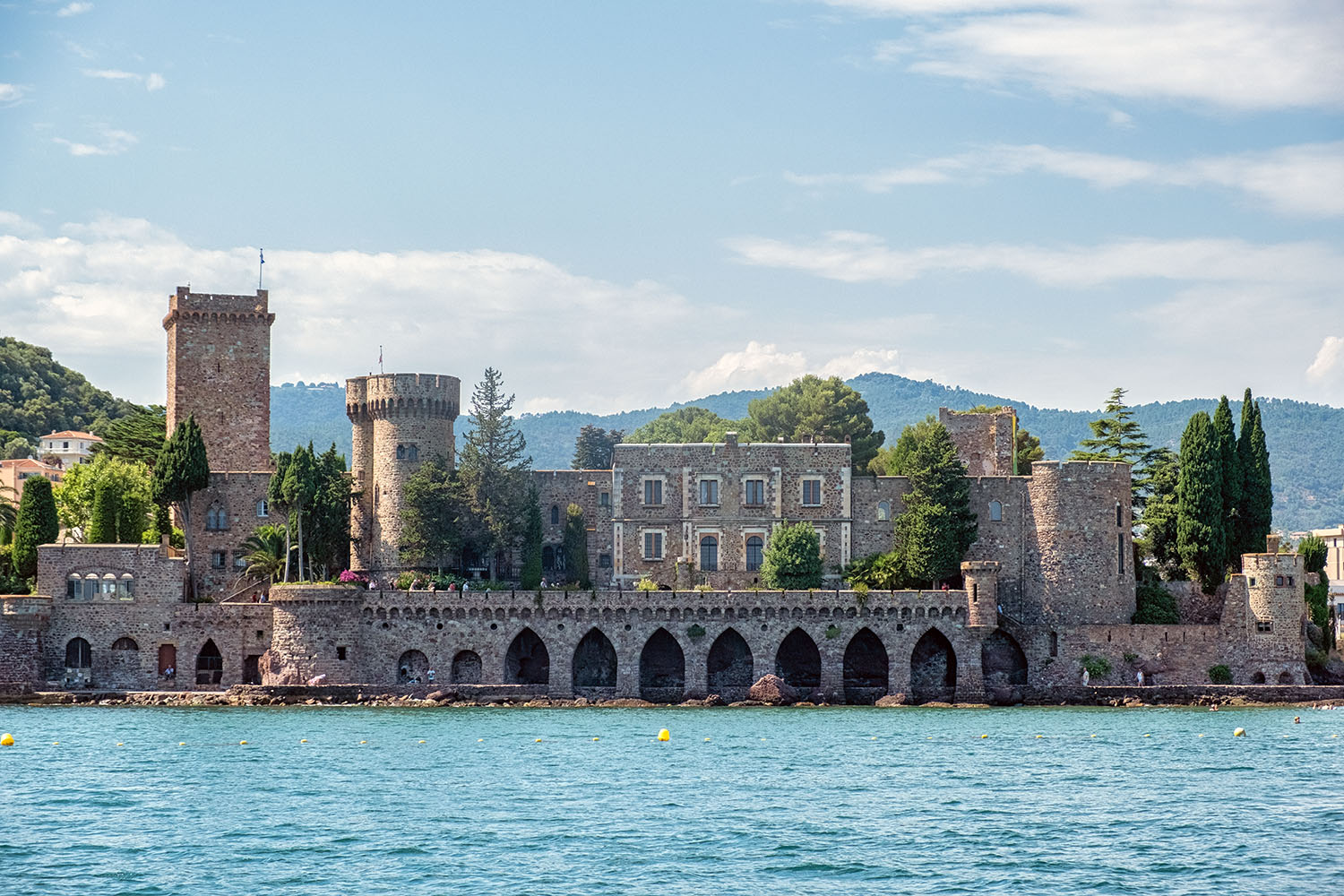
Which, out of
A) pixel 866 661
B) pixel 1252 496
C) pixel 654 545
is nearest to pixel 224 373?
pixel 654 545

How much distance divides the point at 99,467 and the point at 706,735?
30.9 meters

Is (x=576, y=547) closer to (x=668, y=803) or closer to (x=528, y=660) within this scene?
(x=528, y=660)

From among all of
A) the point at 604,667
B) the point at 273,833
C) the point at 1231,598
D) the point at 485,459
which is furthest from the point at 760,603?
the point at 273,833

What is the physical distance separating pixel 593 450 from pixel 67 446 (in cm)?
3634

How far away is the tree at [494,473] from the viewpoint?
A: 75750 mm

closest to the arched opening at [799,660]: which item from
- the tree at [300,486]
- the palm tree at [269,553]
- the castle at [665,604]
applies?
the castle at [665,604]

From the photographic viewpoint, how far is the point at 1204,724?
212ft

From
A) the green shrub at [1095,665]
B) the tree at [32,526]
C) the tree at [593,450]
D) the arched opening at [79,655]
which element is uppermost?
the tree at [593,450]

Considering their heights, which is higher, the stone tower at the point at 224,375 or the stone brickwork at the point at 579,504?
the stone tower at the point at 224,375

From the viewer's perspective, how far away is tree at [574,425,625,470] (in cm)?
13250

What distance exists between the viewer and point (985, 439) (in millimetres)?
81188

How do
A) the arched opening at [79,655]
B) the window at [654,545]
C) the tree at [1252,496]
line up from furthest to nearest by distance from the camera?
the window at [654,545] → the tree at [1252,496] → the arched opening at [79,655]

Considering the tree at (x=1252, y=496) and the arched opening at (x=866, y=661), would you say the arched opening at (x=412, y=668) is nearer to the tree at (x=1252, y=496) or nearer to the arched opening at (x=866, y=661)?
the arched opening at (x=866, y=661)

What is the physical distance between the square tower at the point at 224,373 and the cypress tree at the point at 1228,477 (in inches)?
1547
